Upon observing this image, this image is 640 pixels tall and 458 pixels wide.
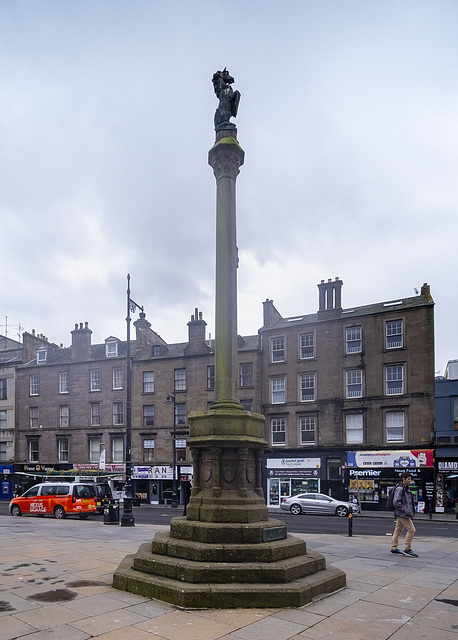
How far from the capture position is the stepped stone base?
723 centimetres

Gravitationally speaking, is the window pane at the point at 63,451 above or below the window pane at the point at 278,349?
below

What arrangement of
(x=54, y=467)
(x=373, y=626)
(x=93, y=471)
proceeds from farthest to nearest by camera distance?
(x=54, y=467), (x=93, y=471), (x=373, y=626)

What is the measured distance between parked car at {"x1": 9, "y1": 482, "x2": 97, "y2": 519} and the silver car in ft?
35.7

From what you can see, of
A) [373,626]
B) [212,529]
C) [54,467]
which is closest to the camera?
[373,626]

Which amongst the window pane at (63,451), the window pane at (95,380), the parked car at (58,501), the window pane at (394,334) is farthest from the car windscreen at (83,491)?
the window pane at (394,334)

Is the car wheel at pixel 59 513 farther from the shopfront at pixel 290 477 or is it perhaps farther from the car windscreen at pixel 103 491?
the shopfront at pixel 290 477

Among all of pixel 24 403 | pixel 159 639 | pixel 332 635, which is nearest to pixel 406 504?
pixel 332 635

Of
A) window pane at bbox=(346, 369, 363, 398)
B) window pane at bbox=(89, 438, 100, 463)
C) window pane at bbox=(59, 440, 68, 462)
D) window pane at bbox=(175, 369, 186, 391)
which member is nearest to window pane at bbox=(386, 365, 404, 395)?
window pane at bbox=(346, 369, 363, 398)

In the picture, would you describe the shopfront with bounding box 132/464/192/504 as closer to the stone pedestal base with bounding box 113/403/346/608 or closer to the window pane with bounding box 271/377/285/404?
the window pane with bounding box 271/377/285/404

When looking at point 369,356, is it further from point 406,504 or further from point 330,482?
point 406,504

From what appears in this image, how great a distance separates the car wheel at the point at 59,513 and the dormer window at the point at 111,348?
20.8m

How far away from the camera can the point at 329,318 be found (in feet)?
127

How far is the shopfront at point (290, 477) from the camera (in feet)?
122

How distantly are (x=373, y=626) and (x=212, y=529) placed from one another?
2.69 metres
